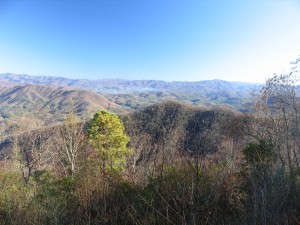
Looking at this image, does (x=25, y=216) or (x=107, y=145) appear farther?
(x=107, y=145)

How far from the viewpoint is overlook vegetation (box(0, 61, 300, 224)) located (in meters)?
5.60

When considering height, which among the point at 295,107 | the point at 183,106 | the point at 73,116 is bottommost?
the point at 183,106

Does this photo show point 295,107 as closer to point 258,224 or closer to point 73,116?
point 258,224

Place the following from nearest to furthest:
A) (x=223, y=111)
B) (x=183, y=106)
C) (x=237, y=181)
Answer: (x=237, y=181) < (x=223, y=111) < (x=183, y=106)

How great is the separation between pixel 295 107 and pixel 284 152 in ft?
11.6

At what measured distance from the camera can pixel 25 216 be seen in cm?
873

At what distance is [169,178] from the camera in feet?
34.6

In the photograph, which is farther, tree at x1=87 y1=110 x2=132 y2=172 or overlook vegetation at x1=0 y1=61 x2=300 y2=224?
tree at x1=87 y1=110 x2=132 y2=172

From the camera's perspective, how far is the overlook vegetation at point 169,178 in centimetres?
560

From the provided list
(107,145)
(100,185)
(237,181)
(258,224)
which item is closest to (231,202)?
(237,181)

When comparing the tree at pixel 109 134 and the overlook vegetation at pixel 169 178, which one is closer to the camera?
the overlook vegetation at pixel 169 178

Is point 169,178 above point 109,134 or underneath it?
above

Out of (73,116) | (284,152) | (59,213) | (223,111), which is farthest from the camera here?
(223,111)

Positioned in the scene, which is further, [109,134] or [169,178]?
[109,134]
